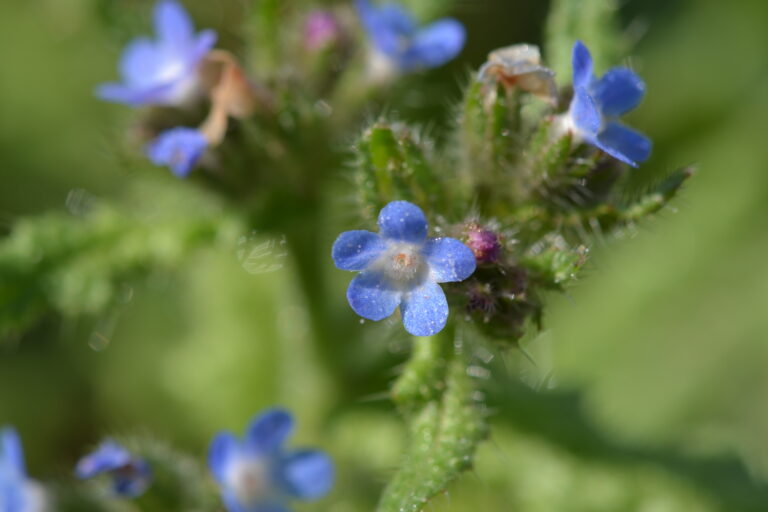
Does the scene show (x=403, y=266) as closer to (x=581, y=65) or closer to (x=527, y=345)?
(x=581, y=65)

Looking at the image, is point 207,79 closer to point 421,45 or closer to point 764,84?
point 421,45

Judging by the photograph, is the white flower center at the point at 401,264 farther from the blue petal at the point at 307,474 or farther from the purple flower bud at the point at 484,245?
the blue petal at the point at 307,474

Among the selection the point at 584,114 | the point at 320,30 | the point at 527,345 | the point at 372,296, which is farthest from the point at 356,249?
the point at 527,345

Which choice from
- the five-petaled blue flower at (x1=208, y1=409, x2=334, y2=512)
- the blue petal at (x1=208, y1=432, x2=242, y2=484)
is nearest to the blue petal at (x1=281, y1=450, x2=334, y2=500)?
the five-petaled blue flower at (x1=208, y1=409, x2=334, y2=512)

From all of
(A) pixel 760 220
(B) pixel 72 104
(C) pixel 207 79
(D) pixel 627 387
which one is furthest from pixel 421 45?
(B) pixel 72 104

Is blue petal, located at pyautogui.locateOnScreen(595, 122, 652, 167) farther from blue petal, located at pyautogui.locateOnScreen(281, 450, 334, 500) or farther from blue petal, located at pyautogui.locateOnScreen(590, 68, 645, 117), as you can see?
blue petal, located at pyautogui.locateOnScreen(281, 450, 334, 500)

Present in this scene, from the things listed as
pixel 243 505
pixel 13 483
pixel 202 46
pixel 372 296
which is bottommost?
pixel 372 296

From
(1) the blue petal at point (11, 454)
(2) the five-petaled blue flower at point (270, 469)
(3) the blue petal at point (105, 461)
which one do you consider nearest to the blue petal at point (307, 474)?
(2) the five-petaled blue flower at point (270, 469)
